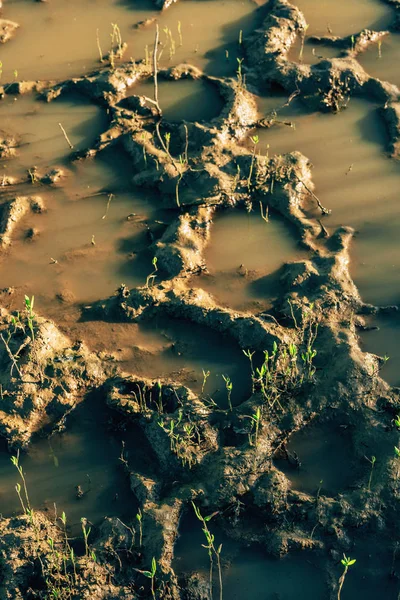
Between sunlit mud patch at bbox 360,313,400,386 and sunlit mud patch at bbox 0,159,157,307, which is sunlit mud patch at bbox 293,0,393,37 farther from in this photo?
sunlit mud patch at bbox 360,313,400,386

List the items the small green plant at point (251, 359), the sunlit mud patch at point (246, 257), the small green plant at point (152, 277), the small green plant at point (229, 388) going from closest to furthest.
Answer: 1. the small green plant at point (229, 388)
2. the small green plant at point (251, 359)
3. the small green plant at point (152, 277)
4. the sunlit mud patch at point (246, 257)

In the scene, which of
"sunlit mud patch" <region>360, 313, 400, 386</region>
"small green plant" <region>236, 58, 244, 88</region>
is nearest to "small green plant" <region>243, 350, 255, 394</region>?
"sunlit mud patch" <region>360, 313, 400, 386</region>

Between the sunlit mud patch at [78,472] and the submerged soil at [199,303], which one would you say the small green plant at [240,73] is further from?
the sunlit mud patch at [78,472]

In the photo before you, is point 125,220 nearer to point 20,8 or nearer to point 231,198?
point 231,198

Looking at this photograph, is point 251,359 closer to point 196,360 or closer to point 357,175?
point 196,360

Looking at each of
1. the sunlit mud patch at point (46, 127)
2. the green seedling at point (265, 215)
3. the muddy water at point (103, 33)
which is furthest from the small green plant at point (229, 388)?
the muddy water at point (103, 33)

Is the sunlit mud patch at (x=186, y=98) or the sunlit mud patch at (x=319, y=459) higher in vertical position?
the sunlit mud patch at (x=186, y=98)

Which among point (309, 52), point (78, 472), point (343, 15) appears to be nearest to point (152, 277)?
point (78, 472)

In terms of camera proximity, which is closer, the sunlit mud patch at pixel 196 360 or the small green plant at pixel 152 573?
the small green plant at pixel 152 573
